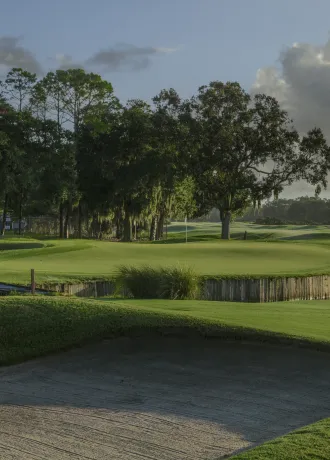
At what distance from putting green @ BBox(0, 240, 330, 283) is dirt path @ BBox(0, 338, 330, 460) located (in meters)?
10.3

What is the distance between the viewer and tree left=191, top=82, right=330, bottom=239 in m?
59.2

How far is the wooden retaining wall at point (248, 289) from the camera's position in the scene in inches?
701

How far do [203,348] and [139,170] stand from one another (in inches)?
1932

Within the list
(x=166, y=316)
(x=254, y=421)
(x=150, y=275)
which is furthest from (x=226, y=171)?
(x=254, y=421)

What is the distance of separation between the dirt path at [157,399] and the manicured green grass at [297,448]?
547mm

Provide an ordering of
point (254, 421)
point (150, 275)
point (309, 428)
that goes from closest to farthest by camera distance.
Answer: point (309, 428), point (254, 421), point (150, 275)

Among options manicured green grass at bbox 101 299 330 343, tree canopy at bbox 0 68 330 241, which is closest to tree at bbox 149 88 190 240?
tree canopy at bbox 0 68 330 241

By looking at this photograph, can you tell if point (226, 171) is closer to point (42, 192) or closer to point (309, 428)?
point (42, 192)

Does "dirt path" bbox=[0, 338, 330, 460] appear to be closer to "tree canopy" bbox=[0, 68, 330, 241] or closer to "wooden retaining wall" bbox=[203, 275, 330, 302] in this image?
"wooden retaining wall" bbox=[203, 275, 330, 302]

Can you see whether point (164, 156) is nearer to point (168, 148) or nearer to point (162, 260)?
point (168, 148)

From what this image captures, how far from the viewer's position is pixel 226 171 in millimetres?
60281

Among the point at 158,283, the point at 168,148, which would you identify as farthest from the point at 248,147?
the point at 158,283

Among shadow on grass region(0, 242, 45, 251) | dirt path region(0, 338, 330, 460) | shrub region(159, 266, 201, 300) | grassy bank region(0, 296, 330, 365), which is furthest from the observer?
shadow on grass region(0, 242, 45, 251)

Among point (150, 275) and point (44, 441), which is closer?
point (44, 441)
